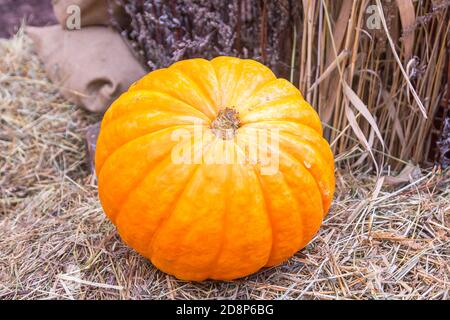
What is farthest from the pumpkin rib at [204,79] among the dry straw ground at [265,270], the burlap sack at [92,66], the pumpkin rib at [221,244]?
the burlap sack at [92,66]

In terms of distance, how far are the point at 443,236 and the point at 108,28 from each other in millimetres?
1583

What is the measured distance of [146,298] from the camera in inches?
57.5

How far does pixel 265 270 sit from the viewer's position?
5.08 ft

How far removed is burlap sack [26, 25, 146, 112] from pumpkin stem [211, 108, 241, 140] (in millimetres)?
974

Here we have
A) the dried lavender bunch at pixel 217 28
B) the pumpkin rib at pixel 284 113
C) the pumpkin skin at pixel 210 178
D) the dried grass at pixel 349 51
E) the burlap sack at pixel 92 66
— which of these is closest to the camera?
the pumpkin skin at pixel 210 178

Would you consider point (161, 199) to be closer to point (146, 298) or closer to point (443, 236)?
point (146, 298)

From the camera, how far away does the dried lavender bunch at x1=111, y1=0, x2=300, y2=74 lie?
6.40 feet

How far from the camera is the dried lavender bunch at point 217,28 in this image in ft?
6.40

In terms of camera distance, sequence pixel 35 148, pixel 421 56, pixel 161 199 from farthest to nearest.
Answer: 1. pixel 35 148
2. pixel 421 56
3. pixel 161 199

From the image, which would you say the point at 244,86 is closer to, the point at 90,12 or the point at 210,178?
the point at 210,178

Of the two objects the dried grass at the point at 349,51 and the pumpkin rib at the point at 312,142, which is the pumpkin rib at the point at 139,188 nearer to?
the pumpkin rib at the point at 312,142

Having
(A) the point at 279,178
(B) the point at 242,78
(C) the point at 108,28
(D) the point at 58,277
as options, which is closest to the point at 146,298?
(D) the point at 58,277

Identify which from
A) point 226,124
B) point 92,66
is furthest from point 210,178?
point 92,66

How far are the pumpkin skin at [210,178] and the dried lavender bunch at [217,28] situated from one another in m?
0.45
